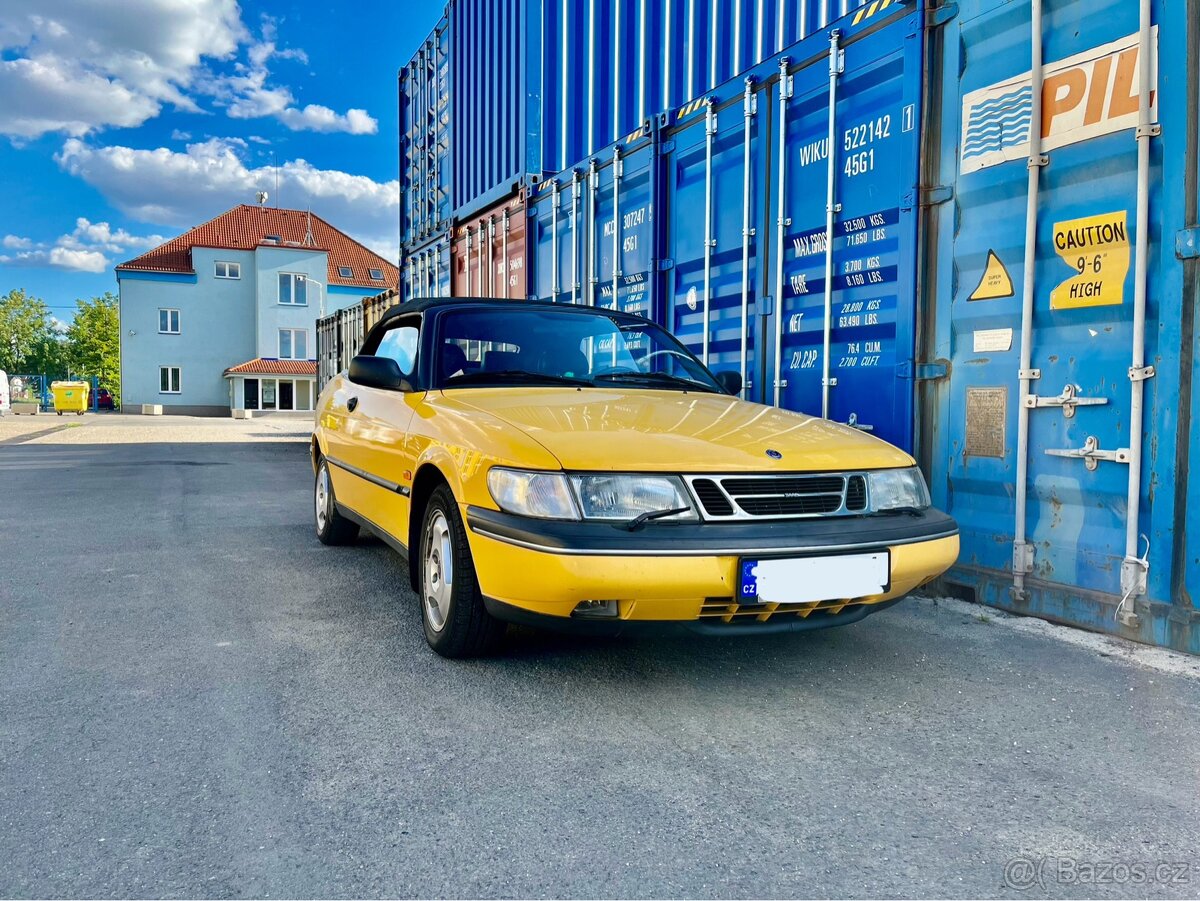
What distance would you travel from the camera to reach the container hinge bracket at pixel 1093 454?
3633 millimetres

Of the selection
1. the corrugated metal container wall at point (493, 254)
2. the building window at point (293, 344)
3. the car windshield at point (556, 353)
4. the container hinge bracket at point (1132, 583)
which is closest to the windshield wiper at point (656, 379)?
the car windshield at point (556, 353)

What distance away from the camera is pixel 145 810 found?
2158 mm

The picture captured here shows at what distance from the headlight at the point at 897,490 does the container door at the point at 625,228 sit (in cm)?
337

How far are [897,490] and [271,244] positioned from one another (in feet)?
148

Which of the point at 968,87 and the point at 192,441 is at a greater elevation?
the point at 968,87

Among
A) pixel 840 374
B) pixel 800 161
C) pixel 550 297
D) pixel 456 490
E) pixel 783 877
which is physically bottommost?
pixel 783 877

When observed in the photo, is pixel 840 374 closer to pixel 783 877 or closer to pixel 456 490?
pixel 456 490

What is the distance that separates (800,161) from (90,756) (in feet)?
14.5

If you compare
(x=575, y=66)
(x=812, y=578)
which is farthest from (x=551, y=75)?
(x=812, y=578)

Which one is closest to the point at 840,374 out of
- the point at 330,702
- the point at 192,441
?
the point at 330,702

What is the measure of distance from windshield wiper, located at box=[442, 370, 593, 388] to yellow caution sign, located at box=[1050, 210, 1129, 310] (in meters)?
2.15

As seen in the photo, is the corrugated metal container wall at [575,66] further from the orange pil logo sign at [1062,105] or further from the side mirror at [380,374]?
the side mirror at [380,374]

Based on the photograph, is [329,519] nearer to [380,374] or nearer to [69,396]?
[380,374]

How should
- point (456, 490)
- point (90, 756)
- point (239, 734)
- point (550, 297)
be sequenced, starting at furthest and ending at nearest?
point (550, 297) → point (456, 490) → point (239, 734) → point (90, 756)
